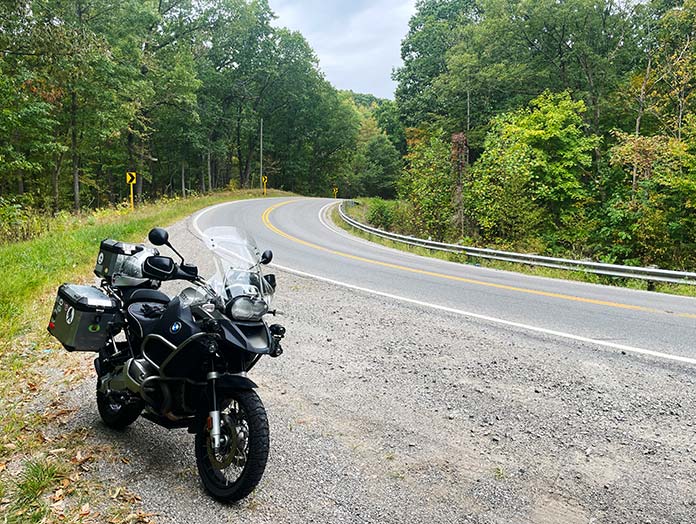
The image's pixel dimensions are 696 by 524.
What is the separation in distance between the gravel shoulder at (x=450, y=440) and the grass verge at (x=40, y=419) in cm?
15

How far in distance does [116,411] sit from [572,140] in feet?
71.3

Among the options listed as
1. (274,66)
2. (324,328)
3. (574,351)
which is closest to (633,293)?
(574,351)

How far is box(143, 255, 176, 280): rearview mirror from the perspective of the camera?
288 centimetres

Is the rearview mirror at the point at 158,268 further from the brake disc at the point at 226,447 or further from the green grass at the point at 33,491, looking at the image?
the green grass at the point at 33,491

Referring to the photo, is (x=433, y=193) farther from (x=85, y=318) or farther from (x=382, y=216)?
(x=85, y=318)

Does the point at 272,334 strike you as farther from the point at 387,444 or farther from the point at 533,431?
the point at 533,431

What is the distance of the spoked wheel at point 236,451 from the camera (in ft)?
9.05

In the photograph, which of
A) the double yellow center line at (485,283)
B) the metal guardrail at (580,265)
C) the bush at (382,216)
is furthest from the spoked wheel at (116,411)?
the bush at (382,216)

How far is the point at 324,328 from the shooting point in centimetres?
669

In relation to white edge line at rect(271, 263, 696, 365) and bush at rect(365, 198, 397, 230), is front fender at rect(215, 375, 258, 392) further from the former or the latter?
bush at rect(365, 198, 397, 230)

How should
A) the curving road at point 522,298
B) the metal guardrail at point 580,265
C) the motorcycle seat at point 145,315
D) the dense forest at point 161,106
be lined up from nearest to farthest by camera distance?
the motorcycle seat at point 145,315
the curving road at point 522,298
the metal guardrail at point 580,265
the dense forest at point 161,106

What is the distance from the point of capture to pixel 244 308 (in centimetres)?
274

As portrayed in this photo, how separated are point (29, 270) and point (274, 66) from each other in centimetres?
4764

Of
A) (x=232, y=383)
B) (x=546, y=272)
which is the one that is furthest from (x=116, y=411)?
(x=546, y=272)
